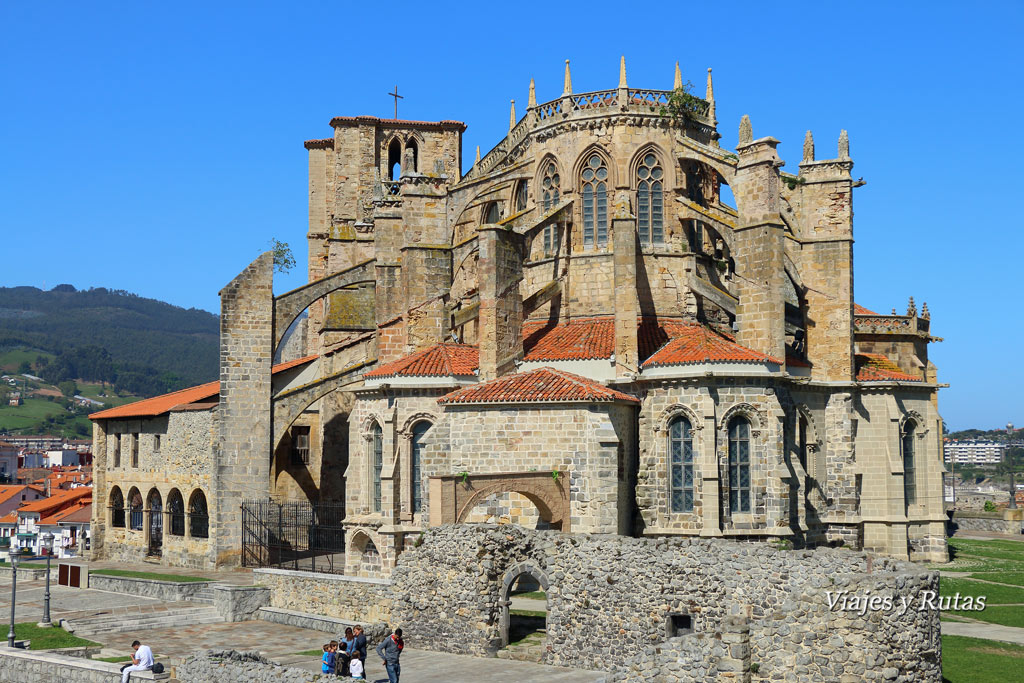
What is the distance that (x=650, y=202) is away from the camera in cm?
3869

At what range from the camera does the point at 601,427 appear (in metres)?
29.8

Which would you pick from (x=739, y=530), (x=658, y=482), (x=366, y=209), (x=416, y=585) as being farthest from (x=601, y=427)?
(x=366, y=209)

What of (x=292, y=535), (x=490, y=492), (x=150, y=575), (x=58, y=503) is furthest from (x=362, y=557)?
(x=58, y=503)

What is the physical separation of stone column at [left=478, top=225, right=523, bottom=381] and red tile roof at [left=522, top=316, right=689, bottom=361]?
3.88ft

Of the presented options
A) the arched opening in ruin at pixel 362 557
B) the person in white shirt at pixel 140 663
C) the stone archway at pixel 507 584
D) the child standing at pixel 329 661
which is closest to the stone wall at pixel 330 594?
the stone archway at pixel 507 584

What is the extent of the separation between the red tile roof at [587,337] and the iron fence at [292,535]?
9.32 m

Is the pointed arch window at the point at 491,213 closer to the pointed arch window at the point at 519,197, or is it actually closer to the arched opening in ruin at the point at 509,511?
the pointed arch window at the point at 519,197

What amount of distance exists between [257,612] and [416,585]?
7768 millimetres

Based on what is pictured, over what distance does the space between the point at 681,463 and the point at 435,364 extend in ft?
28.1

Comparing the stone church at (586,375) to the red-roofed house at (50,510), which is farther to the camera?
the red-roofed house at (50,510)

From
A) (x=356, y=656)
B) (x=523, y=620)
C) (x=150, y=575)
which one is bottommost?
(x=523, y=620)

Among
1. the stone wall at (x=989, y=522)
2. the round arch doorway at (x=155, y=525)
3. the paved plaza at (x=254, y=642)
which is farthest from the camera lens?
the stone wall at (x=989, y=522)

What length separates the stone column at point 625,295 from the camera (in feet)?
107

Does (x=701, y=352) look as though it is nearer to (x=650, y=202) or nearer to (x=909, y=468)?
(x=650, y=202)
